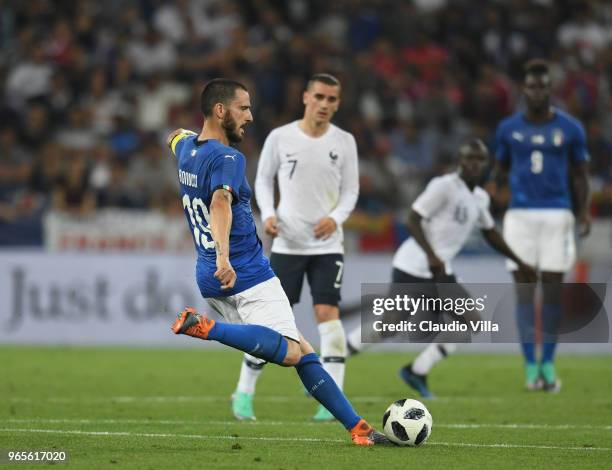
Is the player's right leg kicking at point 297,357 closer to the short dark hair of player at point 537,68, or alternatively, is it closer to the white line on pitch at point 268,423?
the white line on pitch at point 268,423

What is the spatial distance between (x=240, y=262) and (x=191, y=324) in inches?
28.5

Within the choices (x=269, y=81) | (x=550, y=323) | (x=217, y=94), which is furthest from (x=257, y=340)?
(x=269, y=81)

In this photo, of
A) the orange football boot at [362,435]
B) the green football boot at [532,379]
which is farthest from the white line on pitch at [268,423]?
the green football boot at [532,379]

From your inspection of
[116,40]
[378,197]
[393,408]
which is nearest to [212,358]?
[378,197]

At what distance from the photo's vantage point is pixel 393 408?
793cm

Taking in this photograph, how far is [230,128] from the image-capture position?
Answer: 7832 mm

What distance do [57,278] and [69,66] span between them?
4.74 m

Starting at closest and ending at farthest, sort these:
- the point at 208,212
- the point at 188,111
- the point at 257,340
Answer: the point at 257,340 → the point at 208,212 → the point at 188,111

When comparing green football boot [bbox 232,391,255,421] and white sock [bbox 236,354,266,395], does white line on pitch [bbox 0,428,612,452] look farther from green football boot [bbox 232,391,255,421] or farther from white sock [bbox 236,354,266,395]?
white sock [bbox 236,354,266,395]

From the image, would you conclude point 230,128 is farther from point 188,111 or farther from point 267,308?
point 188,111

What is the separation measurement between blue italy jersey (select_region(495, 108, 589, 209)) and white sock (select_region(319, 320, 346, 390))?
12.1 ft

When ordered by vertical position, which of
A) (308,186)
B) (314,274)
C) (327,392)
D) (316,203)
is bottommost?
(327,392)

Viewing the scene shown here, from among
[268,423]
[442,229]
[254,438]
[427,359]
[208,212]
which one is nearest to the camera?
[208,212]

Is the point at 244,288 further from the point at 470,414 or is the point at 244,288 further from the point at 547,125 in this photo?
the point at 547,125
